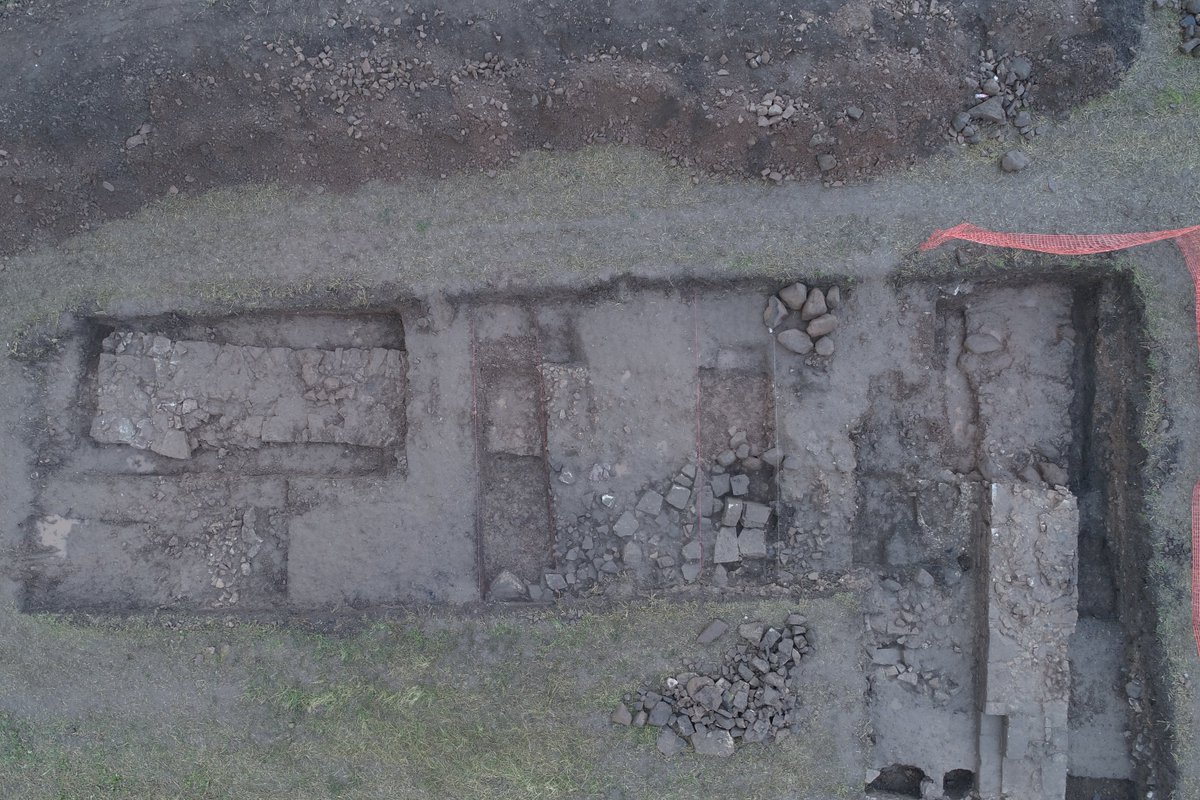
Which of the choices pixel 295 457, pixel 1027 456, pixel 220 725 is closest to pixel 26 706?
pixel 220 725

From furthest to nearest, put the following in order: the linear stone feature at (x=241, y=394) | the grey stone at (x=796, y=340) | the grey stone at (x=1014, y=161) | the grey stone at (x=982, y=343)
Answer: the linear stone feature at (x=241, y=394) → the grey stone at (x=982, y=343) → the grey stone at (x=796, y=340) → the grey stone at (x=1014, y=161)

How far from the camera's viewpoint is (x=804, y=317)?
6.71 metres

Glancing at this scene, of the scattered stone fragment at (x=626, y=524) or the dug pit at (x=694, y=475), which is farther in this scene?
the scattered stone fragment at (x=626, y=524)

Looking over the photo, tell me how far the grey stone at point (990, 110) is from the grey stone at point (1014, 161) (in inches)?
12.7

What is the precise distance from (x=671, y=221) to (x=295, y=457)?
4123 mm

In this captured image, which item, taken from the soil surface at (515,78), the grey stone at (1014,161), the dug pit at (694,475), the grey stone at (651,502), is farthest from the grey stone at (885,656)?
the grey stone at (1014,161)

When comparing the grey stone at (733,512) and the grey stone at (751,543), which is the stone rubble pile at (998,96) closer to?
the grey stone at (733,512)

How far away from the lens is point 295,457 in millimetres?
7258

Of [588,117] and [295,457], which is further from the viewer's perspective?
[295,457]

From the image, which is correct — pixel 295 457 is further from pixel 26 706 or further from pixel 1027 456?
pixel 1027 456

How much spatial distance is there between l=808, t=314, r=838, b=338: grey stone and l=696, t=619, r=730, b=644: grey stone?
260cm

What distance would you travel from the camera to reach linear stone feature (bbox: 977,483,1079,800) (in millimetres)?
6441

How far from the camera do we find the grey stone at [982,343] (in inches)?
271

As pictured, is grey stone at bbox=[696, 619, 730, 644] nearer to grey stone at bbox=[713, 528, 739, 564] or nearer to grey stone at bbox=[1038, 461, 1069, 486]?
grey stone at bbox=[713, 528, 739, 564]
